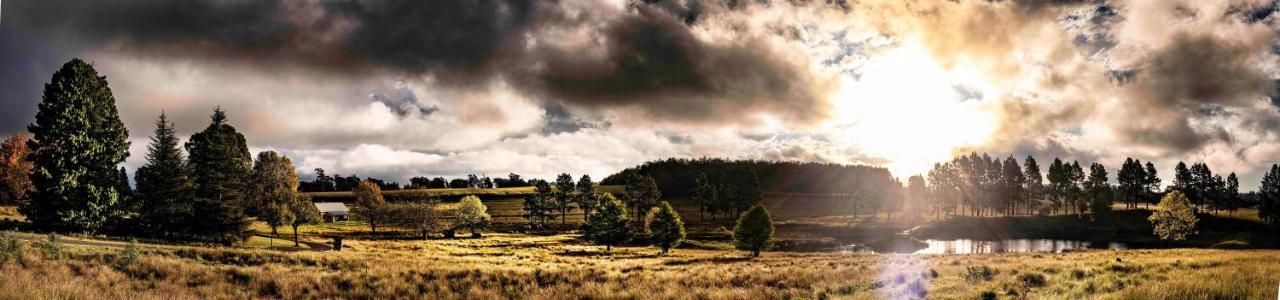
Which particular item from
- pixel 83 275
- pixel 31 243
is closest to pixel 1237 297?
pixel 83 275

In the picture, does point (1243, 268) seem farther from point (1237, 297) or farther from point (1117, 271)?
point (1237, 297)

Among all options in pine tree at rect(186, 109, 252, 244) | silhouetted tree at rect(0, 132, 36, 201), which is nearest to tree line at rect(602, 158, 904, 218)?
pine tree at rect(186, 109, 252, 244)

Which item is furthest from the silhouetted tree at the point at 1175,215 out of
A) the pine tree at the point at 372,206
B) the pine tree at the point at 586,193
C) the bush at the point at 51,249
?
the pine tree at the point at 372,206

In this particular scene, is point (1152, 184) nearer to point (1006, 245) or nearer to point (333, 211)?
point (1006, 245)

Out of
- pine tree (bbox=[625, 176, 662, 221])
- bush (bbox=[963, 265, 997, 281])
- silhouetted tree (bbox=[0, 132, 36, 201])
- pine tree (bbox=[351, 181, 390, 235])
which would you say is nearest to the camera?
bush (bbox=[963, 265, 997, 281])

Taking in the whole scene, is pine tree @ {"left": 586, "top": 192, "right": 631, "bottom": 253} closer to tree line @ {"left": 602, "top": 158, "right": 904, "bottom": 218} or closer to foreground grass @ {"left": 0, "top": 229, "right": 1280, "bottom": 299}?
foreground grass @ {"left": 0, "top": 229, "right": 1280, "bottom": 299}

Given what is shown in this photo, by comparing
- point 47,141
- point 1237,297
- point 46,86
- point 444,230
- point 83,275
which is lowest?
point 444,230

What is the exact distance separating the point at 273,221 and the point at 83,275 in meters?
45.6

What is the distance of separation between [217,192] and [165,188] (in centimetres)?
356

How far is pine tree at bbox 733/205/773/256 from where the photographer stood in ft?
193

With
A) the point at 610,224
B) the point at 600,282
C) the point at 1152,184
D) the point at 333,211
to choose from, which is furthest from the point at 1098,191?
the point at 333,211

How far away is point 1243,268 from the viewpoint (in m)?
14.9

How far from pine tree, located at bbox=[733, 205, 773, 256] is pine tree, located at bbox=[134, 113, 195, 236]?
49387mm

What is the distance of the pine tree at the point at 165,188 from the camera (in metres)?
43.9
